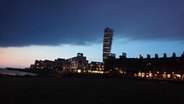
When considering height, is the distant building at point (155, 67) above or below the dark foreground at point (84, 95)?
above

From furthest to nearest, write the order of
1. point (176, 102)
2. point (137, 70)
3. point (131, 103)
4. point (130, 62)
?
point (130, 62) < point (137, 70) < point (176, 102) < point (131, 103)

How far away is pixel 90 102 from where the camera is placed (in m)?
32.2

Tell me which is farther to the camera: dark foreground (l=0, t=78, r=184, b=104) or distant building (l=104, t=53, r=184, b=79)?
distant building (l=104, t=53, r=184, b=79)

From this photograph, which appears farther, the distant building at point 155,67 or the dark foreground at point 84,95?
the distant building at point 155,67

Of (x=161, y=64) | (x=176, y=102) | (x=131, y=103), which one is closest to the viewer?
(x=131, y=103)

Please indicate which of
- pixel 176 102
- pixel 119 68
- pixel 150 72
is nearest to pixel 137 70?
pixel 150 72

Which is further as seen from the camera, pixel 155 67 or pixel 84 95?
pixel 155 67

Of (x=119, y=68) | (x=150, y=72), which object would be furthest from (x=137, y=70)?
(x=119, y=68)

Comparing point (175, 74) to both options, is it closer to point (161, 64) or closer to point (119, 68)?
point (161, 64)

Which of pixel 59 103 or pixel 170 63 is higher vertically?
pixel 170 63

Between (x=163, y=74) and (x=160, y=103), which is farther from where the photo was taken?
(x=163, y=74)

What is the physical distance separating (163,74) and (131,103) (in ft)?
414

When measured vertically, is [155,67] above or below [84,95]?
above

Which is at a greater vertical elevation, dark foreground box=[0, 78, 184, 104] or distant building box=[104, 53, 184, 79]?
distant building box=[104, 53, 184, 79]
